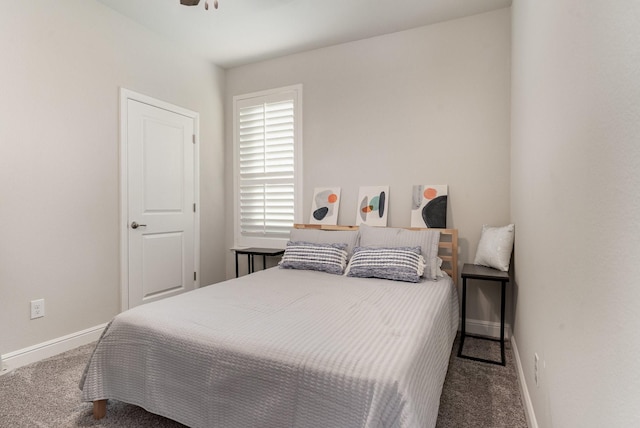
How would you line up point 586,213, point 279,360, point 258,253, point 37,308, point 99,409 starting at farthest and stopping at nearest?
point 258,253
point 37,308
point 99,409
point 279,360
point 586,213

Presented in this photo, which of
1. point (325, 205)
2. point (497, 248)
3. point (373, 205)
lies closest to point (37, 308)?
point (325, 205)

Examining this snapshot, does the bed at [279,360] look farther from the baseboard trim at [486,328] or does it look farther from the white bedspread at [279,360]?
the baseboard trim at [486,328]

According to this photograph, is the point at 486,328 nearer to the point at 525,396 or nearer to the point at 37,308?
the point at 525,396

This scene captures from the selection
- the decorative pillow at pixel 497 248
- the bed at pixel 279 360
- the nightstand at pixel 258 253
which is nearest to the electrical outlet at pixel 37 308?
the bed at pixel 279 360

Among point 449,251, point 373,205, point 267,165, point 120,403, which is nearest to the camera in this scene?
point 120,403

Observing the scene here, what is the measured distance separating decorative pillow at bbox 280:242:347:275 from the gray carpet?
3.73ft

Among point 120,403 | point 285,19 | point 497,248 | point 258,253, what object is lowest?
point 120,403

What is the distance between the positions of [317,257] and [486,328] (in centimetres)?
161

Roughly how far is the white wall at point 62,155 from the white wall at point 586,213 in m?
3.20

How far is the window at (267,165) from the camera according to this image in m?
3.78

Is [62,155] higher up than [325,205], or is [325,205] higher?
[62,155]

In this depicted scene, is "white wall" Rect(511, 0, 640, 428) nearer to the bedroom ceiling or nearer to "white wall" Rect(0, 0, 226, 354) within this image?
the bedroom ceiling

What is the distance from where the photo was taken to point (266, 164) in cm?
395

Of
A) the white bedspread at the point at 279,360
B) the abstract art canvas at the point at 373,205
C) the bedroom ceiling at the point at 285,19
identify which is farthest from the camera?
the abstract art canvas at the point at 373,205
